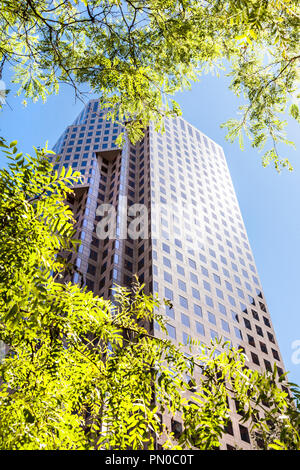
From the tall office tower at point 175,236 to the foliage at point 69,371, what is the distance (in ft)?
113

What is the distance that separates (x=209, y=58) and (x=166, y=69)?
0.96 m

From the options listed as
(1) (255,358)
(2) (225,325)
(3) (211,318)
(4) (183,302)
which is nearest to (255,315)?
(1) (255,358)

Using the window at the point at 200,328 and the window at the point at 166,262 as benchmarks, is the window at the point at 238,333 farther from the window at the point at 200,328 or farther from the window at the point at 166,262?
the window at the point at 166,262

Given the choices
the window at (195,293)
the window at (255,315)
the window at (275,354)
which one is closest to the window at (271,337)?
the window at (275,354)

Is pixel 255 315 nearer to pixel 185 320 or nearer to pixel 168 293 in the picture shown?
pixel 185 320

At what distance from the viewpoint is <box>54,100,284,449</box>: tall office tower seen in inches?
1969

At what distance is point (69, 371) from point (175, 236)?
5379 cm

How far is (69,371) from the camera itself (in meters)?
4.27

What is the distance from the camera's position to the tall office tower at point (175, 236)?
50.0 meters

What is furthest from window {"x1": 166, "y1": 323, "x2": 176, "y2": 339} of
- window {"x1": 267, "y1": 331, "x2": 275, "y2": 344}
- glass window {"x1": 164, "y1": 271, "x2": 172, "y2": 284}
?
window {"x1": 267, "y1": 331, "x2": 275, "y2": 344}

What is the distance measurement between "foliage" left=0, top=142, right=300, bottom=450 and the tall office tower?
1362 inches
